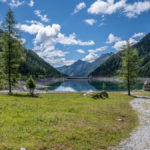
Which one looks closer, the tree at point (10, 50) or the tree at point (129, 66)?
the tree at point (10, 50)

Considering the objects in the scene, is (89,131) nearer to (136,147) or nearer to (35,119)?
(136,147)

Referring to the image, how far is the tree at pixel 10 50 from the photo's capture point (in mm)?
31203

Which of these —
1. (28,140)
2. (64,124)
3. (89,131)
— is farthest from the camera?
(64,124)

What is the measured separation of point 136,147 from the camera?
344 inches

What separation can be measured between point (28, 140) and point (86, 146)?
3.68m

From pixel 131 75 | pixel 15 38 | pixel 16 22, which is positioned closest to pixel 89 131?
pixel 15 38

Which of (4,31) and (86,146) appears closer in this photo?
(86,146)

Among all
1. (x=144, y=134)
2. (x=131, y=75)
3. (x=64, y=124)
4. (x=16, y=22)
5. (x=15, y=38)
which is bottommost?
(x=144, y=134)

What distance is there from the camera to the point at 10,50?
104 feet

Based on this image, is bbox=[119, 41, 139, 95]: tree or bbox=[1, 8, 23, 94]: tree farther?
bbox=[119, 41, 139, 95]: tree

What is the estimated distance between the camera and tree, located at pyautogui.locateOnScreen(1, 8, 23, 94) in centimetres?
3120

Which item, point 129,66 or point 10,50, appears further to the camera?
point 129,66

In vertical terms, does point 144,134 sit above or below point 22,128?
below

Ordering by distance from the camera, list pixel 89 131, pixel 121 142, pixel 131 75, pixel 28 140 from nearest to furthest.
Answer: pixel 28 140, pixel 121 142, pixel 89 131, pixel 131 75
